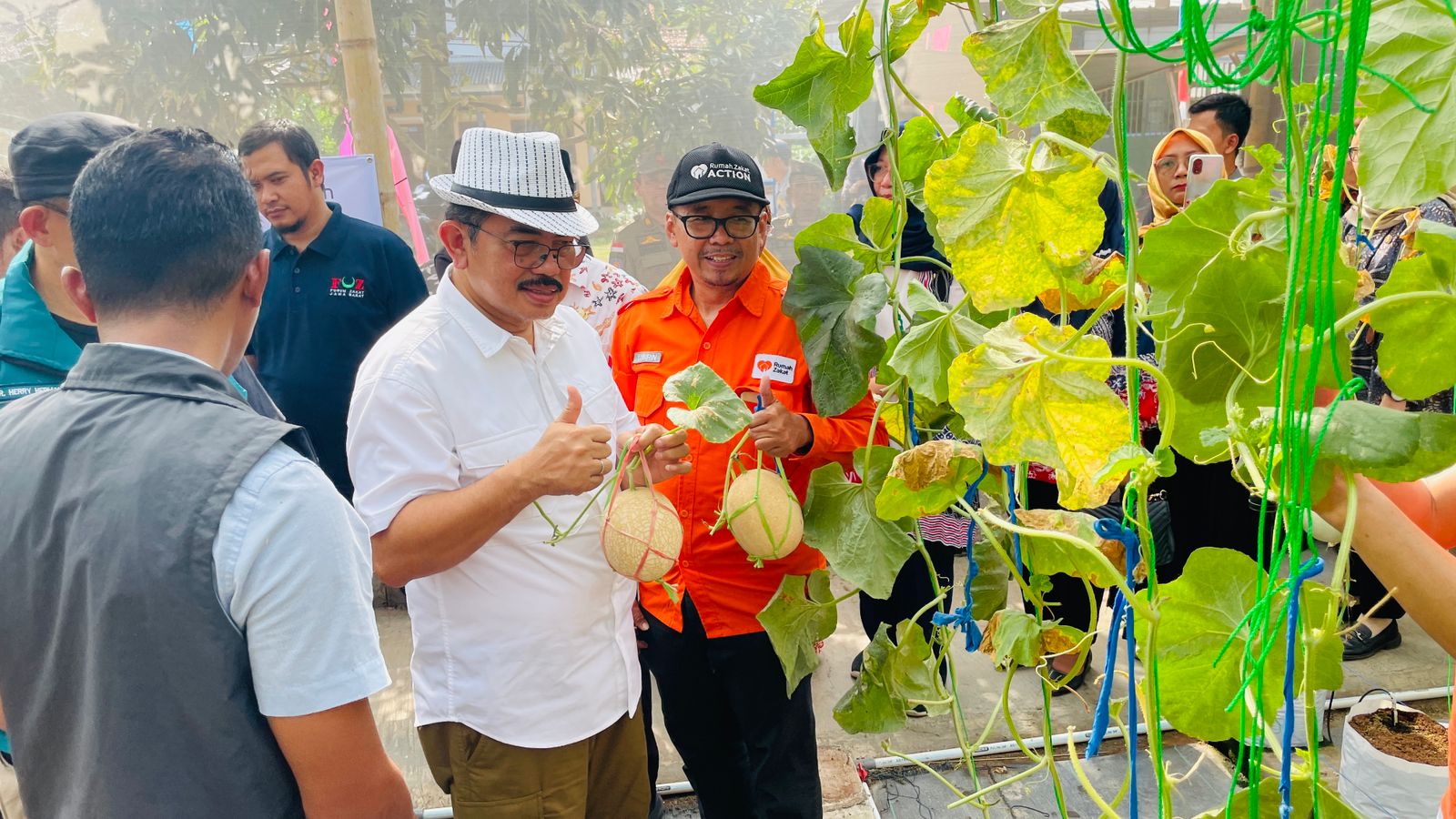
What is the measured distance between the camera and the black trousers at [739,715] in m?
1.99

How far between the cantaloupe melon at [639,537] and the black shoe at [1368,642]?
2.70 metres

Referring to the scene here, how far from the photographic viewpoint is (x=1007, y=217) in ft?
2.87

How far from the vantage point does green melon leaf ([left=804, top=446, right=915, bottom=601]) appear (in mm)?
1291

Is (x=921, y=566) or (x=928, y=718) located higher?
(x=921, y=566)

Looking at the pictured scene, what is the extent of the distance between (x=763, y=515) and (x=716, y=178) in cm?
→ 87

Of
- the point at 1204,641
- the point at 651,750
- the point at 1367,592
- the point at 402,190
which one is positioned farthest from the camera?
the point at 402,190

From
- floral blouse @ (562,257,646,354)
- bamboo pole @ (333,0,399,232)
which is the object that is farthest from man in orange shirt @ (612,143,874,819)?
bamboo pole @ (333,0,399,232)

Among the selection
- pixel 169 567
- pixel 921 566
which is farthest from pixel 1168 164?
pixel 169 567

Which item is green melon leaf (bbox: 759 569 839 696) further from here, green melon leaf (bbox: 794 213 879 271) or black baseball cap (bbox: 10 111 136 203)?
black baseball cap (bbox: 10 111 136 203)

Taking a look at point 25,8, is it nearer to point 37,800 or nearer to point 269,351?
point 269,351

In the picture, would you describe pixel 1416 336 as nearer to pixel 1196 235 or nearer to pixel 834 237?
pixel 1196 235

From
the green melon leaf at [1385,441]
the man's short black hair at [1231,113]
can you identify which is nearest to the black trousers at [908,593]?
the man's short black hair at [1231,113]

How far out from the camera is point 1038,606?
1.11 m

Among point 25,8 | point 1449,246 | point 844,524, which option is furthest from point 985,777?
point 25,8
